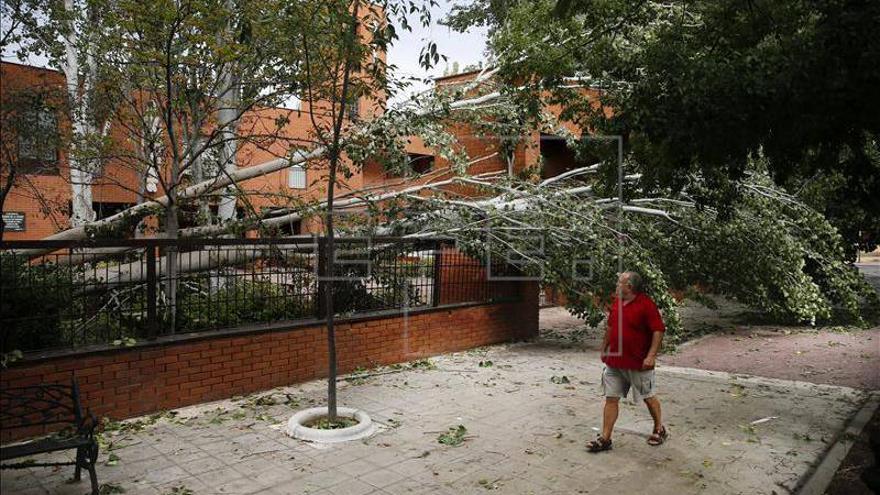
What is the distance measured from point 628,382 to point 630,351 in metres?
0.33

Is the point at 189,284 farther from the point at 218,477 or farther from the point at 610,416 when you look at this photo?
the point at 610,416

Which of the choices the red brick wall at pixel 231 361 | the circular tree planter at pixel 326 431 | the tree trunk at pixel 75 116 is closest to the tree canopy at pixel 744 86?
the circular tree planter at pixel 326 431

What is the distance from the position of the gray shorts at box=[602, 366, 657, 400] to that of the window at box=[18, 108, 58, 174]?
15.4ft

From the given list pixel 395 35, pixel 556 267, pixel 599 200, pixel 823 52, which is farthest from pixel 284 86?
pixel 823 52

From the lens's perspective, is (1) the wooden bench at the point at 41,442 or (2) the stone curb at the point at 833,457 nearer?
(1) the wooden bench at the point at 41,442

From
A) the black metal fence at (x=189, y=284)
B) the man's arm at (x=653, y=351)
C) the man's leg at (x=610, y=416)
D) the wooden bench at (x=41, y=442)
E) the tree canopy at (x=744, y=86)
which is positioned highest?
the tree canopy at (x=744, y=86)

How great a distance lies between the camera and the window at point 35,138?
329cm

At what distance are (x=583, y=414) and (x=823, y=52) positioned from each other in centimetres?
411

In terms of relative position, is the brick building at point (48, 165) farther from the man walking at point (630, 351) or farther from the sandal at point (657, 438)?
the sandal at point (657, 438)

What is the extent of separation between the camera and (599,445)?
5406 mm

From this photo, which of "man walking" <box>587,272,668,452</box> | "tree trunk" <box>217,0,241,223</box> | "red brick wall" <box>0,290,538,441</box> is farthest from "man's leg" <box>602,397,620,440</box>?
"tree trunk" <box>217,0,241,223</box>

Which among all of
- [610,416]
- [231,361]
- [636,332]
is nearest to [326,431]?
[231,361]

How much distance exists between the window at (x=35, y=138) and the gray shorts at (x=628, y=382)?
15.4 feet

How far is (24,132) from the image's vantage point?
3.29 metres
